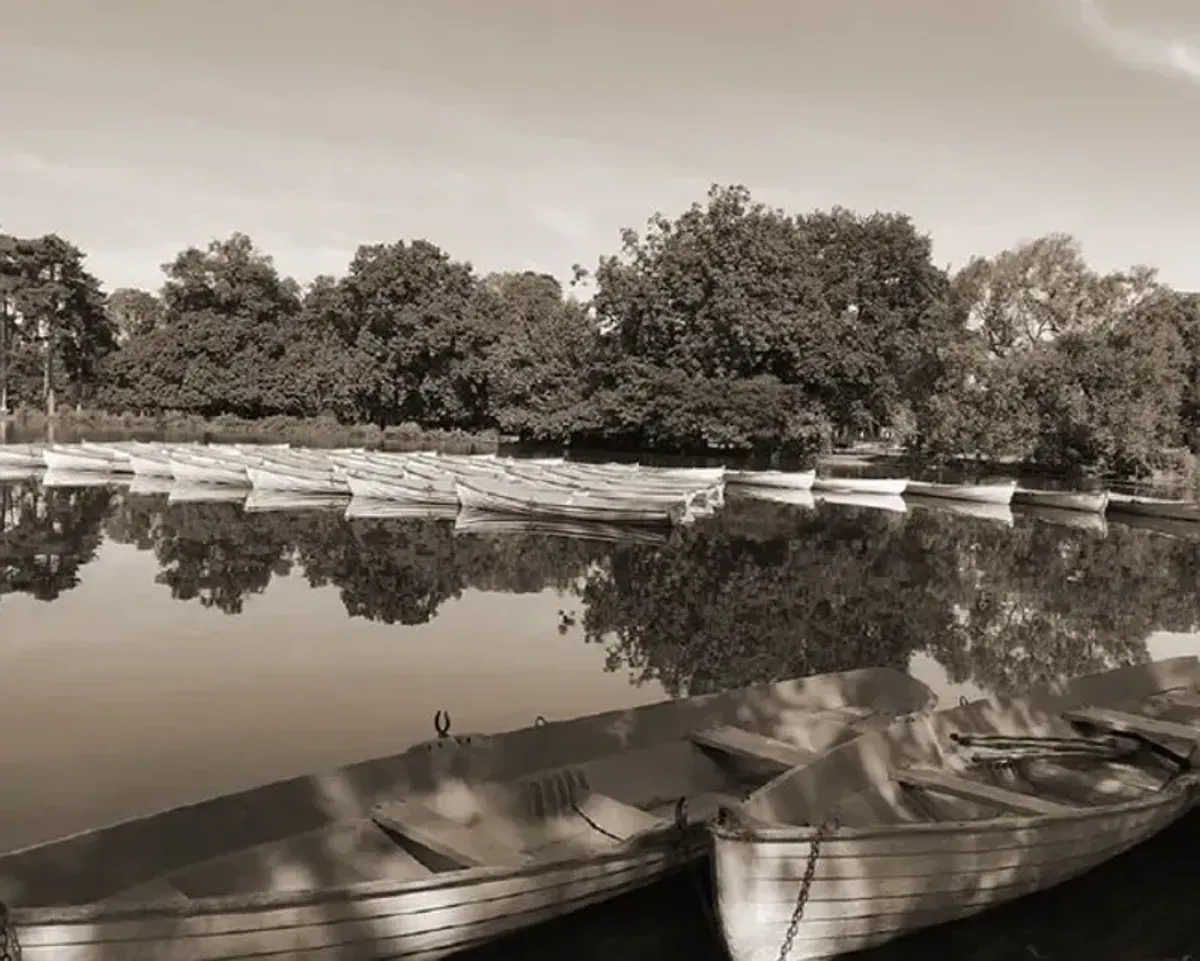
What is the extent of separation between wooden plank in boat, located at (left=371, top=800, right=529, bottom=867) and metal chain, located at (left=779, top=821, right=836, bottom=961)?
1508 mm

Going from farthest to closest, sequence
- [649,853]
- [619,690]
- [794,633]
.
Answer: [794,633], [619,690], [649,853]

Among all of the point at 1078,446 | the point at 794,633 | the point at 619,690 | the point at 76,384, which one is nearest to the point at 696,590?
the point at 794,633

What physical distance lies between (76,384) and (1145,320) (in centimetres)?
6589

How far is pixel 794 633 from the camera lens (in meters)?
16.4

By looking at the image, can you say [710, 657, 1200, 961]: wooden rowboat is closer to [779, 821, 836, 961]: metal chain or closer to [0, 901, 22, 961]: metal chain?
[779, 821, 836, 961]: metal chain

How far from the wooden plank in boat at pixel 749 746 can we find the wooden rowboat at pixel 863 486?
31455mm

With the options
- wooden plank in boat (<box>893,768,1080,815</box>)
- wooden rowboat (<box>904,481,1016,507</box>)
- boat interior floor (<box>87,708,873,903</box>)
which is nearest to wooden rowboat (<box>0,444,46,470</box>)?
wooden rowboat (<box>904,481,1016,507</box>)

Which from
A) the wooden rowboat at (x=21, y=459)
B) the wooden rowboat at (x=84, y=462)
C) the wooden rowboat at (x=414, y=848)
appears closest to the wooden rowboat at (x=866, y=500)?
the wooden rowboat at (x=84, y=462)

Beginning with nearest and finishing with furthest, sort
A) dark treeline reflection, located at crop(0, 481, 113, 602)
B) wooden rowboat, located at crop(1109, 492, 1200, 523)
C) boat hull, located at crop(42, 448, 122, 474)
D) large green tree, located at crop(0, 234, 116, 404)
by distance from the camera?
dark treeline reflection, located at crop(0, 481, 113, 602) → wooden rowboat, located at crop(1109, 492, 1200, 523) → boat hull, located at crop(42, 448, 122, 474) → large green tree, located at crop(0, 234, 116, 404)

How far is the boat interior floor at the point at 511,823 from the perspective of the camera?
6402 millimetres

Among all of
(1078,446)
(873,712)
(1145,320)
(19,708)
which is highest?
(1145,320)

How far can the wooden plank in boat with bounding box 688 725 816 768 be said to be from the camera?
8438 mm

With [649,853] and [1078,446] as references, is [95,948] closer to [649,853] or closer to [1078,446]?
[649,853]

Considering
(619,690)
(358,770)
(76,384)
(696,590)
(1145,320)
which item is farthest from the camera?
(76,384)
